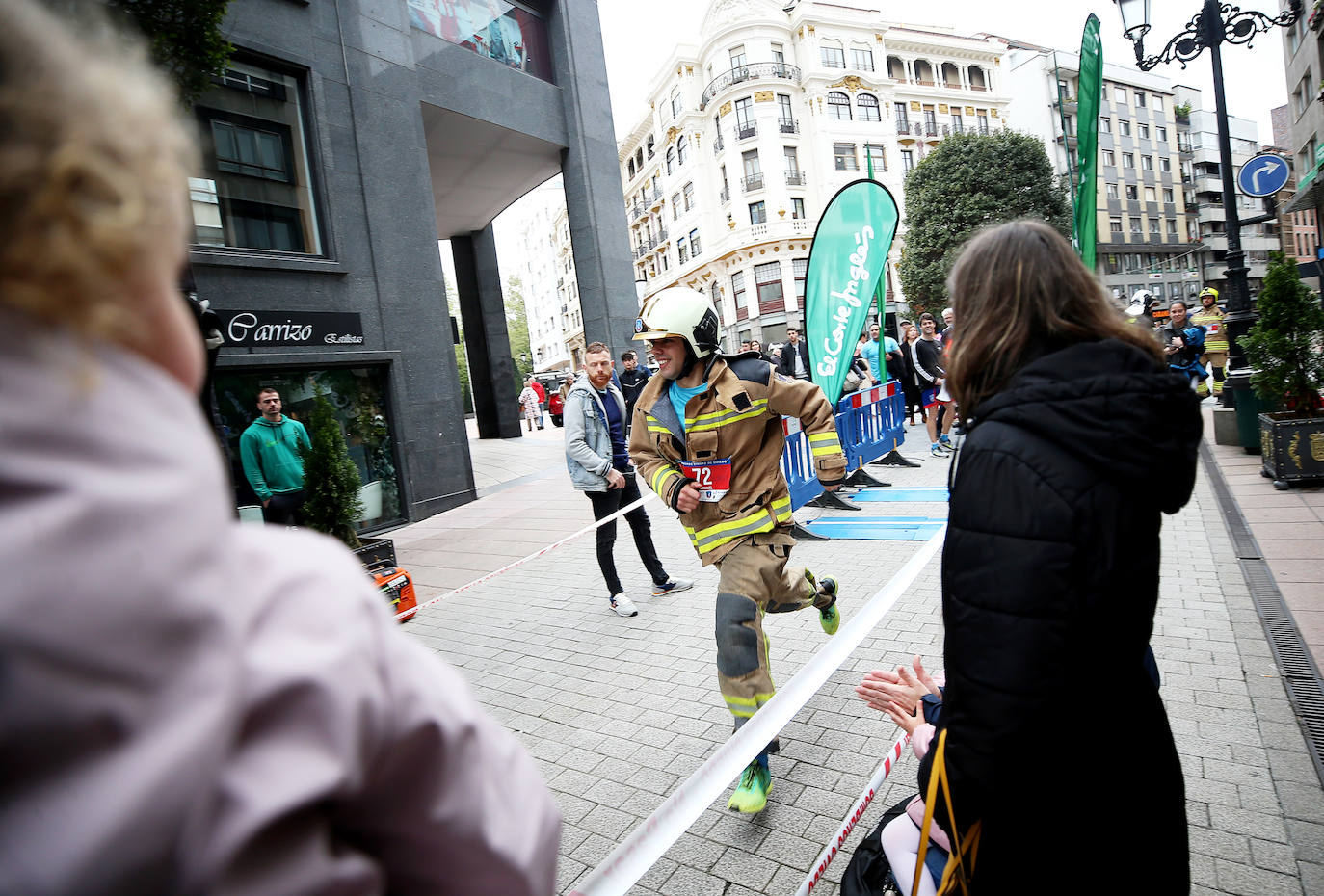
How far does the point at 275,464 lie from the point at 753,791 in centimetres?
631

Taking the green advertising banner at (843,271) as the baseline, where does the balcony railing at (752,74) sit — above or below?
above

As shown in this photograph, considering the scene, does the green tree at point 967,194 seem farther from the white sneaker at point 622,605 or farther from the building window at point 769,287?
the white sneaker at point 622,605

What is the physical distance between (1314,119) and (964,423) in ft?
114

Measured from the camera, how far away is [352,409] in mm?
10602

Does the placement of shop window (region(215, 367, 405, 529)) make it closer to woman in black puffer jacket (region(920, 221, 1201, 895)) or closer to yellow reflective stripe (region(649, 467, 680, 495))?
yellow reflective stripe (region(649, 467, 680, 495))

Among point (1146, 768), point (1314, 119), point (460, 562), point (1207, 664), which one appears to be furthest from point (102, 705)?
point (1314, 119)

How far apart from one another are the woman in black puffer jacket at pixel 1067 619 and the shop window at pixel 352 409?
8994 mm

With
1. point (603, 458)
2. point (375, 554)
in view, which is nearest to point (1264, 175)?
point (603, 458)

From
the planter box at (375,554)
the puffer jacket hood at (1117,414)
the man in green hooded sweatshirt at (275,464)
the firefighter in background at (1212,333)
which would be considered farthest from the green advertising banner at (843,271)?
the firefighter in background at (1212,333)

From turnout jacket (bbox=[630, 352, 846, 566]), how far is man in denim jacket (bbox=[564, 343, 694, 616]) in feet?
7.68

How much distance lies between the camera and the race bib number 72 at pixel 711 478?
344 centimetres

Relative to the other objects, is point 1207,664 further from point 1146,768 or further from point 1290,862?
point 1146,768

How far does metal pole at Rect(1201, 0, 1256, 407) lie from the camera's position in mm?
9039

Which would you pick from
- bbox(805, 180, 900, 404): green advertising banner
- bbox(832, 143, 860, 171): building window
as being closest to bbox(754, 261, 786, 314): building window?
bbox(832, 143, 860, 171): building window
